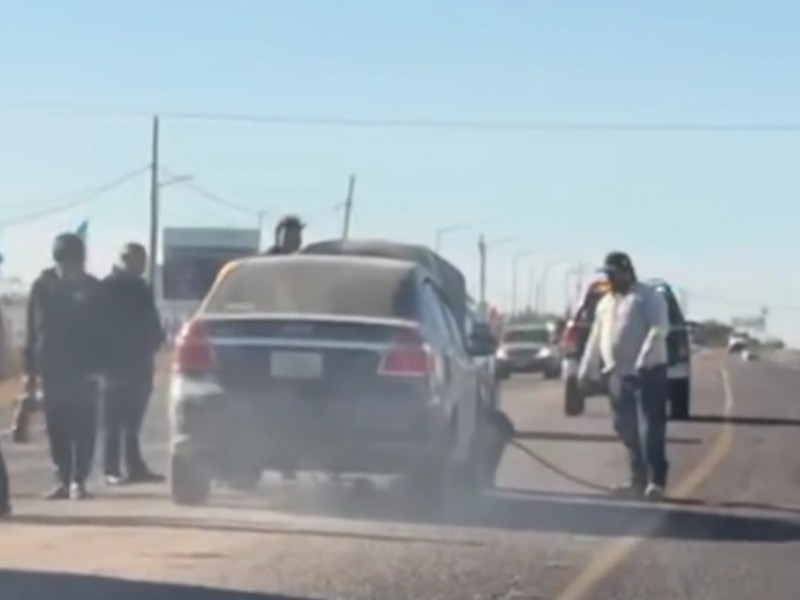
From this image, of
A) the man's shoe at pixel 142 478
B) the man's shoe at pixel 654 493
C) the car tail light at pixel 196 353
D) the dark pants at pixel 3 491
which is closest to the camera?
the dark pants at pixel 3 491

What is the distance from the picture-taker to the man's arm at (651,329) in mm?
20547

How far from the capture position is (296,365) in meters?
18.3

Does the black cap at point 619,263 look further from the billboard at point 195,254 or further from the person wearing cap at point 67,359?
the billboard at point 195,254

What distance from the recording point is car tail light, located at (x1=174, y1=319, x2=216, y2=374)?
18.4m

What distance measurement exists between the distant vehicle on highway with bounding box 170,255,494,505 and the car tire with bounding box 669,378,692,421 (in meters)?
20.2

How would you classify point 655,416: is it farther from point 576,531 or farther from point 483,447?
point 576,531

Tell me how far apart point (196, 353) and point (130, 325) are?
243cm

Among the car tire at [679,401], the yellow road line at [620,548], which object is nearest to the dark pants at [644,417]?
the yellow road line at [620,548]

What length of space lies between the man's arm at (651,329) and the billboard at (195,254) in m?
71.5

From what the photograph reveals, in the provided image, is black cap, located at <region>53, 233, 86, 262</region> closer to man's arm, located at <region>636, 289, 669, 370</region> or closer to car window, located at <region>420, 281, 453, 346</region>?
car window, located at <region>420, 281, 453, 346</region>

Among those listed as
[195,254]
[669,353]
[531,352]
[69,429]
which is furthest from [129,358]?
[195,254]

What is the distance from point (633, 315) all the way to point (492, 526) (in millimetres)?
3322

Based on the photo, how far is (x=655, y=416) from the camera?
2066 centimetres

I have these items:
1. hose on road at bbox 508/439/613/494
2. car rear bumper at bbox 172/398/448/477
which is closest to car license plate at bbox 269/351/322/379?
car rear bumper at bbox 172/398/448/477
